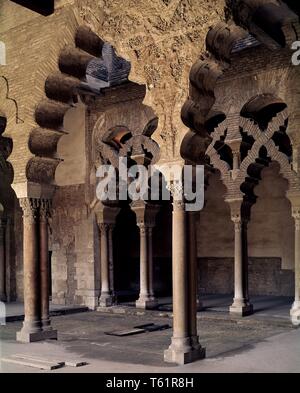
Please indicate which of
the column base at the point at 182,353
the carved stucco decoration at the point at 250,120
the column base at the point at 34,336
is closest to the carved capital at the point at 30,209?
the column base at the point at 34,336

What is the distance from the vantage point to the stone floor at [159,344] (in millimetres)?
6848

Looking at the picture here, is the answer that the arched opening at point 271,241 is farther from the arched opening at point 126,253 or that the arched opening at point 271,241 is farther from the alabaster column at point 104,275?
the alabaster column at point 104,275

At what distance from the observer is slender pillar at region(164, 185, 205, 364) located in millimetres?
6887

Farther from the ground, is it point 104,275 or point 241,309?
point 104,275

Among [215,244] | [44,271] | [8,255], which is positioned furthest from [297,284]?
[8,255]

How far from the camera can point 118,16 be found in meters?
7.79

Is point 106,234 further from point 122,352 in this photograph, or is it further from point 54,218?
point 122,352

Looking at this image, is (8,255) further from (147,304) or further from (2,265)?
(147,304)

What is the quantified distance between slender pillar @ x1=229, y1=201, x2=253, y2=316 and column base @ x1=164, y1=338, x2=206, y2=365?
508 cm

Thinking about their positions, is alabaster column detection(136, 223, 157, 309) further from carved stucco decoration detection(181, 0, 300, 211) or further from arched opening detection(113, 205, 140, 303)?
carved stucco decoration detection(181, 0, 300, 211)

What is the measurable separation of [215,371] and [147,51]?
447 centimetres

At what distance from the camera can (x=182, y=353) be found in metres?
6.80

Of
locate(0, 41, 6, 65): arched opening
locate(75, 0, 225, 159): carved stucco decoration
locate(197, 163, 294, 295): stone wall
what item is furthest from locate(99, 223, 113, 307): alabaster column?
locate(75, 0, 225, 159): carved stucco decoration

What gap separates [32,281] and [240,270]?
5.27 m
